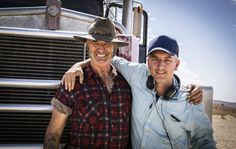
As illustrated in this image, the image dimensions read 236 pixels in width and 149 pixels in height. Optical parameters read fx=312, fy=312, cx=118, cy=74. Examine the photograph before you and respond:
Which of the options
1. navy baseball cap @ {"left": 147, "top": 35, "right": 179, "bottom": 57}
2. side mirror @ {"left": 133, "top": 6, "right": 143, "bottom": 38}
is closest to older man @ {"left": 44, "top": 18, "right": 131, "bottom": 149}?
navy baseball cap @ {"left": 147, "top": 35, "right": 179, "bottom": 57}

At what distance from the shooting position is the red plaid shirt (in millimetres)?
2660

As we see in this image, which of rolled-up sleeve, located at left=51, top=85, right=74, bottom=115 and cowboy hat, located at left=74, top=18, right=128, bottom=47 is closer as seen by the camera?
rolled-up sleeve, located at left=51, top=85, right=74, bottom=115

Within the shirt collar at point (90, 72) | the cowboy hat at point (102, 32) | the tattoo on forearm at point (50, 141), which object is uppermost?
the cowboy hat at point (102, 32)

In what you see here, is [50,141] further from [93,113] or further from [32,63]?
[32,63]

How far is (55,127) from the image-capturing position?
2.63 metres

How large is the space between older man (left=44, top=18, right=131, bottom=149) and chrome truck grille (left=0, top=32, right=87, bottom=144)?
0.50 m

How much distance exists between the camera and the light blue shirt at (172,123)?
2602 mm

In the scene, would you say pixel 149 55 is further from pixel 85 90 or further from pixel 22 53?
pixel 22 53

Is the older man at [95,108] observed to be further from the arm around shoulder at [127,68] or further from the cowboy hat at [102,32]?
the arm around shoulder at [127,68]

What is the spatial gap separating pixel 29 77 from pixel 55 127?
0.78 meters

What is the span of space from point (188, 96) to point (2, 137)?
6.40 feet

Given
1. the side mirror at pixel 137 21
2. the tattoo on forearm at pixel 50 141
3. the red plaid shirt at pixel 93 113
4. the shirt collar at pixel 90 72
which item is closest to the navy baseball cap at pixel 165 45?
the shirt collar at pixel 90 72

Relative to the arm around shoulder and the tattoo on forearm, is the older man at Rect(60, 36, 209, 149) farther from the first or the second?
the tattoo on forearm

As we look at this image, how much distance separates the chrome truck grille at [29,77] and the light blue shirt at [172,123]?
968 millimetres
